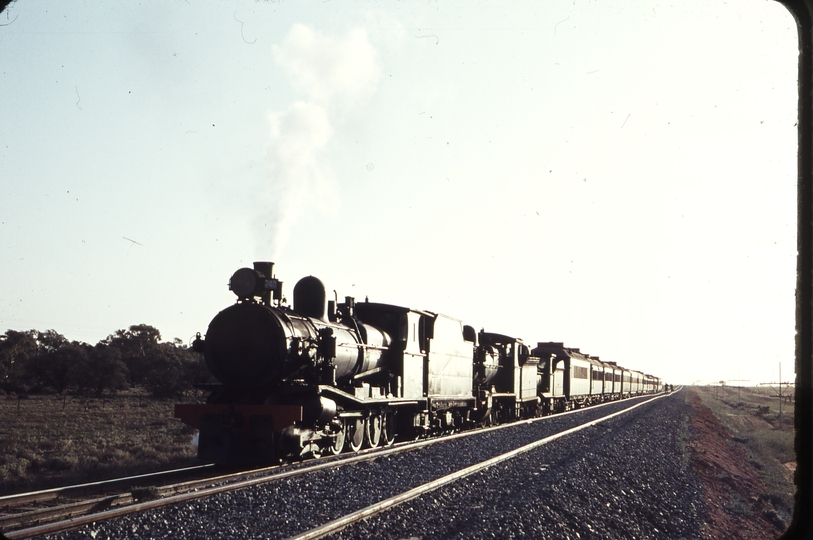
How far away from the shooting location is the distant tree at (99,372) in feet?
146

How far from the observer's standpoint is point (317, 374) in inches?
468

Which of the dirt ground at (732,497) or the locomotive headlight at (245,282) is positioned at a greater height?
the locomotive headlight at (245,282)

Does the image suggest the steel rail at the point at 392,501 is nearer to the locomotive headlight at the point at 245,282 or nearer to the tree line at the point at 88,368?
the locomotive headlight at the point at 245,282

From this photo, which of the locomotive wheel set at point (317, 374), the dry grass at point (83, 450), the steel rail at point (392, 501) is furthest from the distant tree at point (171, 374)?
the steel rail at point (392, 501)

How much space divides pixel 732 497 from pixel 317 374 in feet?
25.4

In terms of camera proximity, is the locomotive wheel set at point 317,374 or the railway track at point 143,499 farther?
the locomotive wheel set at point 317,374

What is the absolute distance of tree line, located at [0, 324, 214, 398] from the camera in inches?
1751

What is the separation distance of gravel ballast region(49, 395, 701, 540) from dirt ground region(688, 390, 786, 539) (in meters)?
0.36

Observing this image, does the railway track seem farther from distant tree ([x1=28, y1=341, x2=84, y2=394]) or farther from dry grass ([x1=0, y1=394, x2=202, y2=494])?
distant tree ([x1=28, y1=341, x2=84, y2=394])

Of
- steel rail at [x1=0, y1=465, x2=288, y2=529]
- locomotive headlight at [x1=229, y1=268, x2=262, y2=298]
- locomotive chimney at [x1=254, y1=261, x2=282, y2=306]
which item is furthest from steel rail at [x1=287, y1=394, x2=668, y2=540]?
locomotive headlight at [x1=229, y1=268, x2=262, y2=298]

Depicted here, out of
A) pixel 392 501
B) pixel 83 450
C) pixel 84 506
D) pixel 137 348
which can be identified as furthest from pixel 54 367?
pixel 392 501

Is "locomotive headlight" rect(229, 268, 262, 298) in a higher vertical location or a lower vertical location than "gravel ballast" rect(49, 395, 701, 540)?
higher

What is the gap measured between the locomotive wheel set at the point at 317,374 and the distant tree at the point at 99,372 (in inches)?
1295

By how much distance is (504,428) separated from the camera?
20.5m
